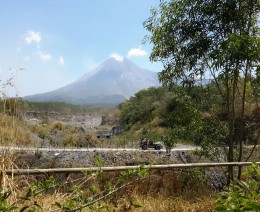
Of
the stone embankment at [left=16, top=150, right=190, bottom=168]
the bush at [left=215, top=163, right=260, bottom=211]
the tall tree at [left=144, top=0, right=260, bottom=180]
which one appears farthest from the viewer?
the stone embankment at [left=16, top=150, right=190, bottom=168]

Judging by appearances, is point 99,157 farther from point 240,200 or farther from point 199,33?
point 240,200

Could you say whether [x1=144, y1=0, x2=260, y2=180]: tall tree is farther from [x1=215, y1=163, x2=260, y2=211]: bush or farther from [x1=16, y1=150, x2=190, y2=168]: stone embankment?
[x1=16, y1=150, x2=190, y2=168]: stone embankment

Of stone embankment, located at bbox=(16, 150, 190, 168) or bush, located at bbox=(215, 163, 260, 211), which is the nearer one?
bush, located at bbox=(215, 163, 260, 211)

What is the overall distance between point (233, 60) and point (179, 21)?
123cm

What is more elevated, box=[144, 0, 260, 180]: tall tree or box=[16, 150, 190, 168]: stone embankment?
box=[144, 0, 260, 180]: tall tree

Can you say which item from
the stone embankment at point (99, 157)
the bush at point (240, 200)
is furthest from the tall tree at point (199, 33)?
the stone embankment at point (99, 157)

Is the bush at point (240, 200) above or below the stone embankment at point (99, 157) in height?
above

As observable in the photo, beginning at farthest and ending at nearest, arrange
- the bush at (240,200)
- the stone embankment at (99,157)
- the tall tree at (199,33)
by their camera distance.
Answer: the stone embankment at (99,157)
the tall tree at (199,33)
the bush at (240,200)

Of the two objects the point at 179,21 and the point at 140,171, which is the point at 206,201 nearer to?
the point at 140,171

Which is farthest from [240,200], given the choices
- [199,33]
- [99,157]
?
[99,157]

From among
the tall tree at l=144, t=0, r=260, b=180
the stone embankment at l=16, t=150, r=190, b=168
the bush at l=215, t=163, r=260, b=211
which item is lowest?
the stone embankment at l=16, t=150, r=190, b=168

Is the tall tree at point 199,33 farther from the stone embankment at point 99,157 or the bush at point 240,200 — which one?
the stone embankment at point 99,157

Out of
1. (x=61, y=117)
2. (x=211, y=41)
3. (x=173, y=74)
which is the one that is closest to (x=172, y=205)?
(x=173, y=74)

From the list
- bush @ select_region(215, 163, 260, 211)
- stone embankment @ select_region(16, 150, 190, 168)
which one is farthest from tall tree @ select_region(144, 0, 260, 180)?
stone embankment @ select_region(16, 150, 190, 168)
